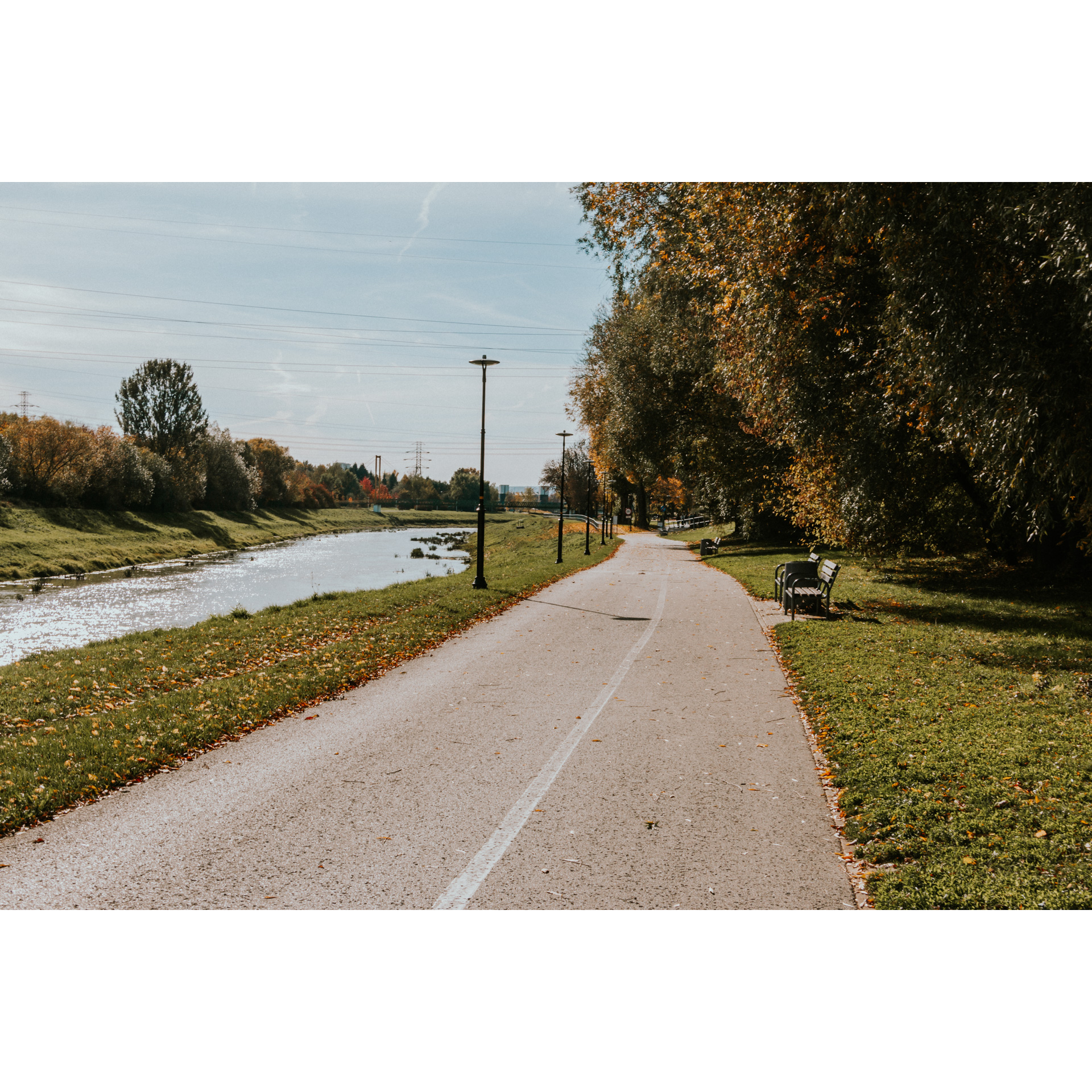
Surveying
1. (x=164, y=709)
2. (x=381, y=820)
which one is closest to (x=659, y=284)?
(x=164, y=709)

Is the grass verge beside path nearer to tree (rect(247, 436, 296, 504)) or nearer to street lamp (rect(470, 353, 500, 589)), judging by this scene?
street lamp (rect(470, 353, 500, 589))

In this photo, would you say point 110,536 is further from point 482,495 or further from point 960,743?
point 960,743

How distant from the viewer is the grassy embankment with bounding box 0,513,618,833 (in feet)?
20.7

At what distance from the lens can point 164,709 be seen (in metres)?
8.09

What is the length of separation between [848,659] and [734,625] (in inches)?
155

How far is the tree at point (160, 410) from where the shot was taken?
193ft

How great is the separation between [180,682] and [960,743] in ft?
28.8

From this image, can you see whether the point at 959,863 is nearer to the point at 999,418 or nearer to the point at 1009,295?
the point at 999,418

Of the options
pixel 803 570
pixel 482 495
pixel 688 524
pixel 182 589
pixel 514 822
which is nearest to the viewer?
pixel 514 822

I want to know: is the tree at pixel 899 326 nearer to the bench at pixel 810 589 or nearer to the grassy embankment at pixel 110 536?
the bench at pixel 810 589

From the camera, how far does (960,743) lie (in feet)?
22.4

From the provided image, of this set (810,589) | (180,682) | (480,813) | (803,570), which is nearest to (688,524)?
(803,570)

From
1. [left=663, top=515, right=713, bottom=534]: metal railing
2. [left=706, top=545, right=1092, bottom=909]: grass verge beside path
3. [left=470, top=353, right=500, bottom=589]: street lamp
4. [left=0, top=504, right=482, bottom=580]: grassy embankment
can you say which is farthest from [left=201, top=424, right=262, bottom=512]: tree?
[left=706, top=545, right=1092, bottom=909]: grass verge beside path

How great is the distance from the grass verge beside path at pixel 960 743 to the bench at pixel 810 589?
0.58 meters
